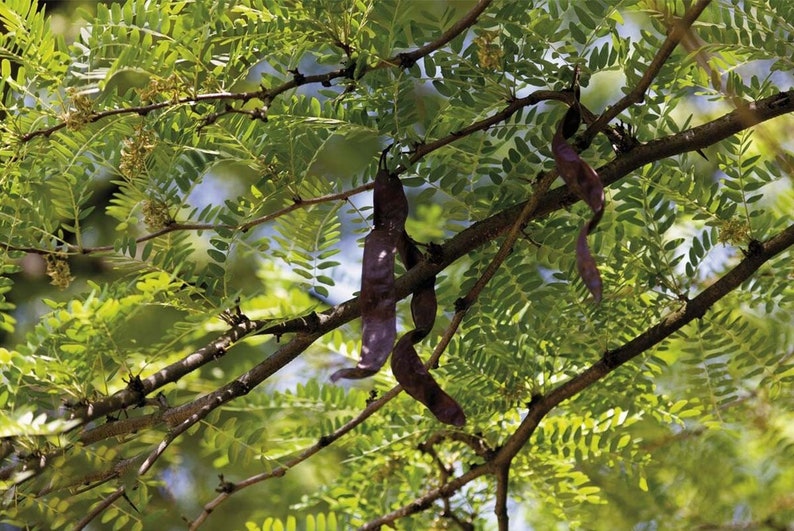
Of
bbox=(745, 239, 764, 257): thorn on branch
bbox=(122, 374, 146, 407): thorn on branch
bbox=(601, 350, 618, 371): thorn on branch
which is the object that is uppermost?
bbox=(745, 239, 764, 257): thorn on branch

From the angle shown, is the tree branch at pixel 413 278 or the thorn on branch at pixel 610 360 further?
the thorn on branch at pixel 610 360

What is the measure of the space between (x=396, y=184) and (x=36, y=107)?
25 centimetres

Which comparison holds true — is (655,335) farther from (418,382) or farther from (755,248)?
(418,382)

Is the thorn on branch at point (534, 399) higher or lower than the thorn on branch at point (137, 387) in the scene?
lower

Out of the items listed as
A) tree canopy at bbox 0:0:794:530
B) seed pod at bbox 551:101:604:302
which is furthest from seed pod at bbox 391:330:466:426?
seed pod at bbox 551:101:604:302

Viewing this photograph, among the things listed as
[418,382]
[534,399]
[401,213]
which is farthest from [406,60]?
[534,399]

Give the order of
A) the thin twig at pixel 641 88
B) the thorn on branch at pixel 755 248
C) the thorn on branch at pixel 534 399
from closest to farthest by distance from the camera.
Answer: the thin twig at pixel 641 88
the thorn on branch at pixel 755 248
the thorn on branch at pixel 534 399

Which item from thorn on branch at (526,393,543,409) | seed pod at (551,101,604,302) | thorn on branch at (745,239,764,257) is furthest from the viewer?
thorn on branch at (526,393,543,409)

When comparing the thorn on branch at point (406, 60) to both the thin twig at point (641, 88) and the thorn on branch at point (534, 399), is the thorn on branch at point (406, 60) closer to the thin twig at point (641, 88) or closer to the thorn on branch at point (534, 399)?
the thin twig at point (641, 88)

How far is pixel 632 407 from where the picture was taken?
0.82 m

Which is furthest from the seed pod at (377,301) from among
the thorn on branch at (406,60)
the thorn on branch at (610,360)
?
the thorn on branch at (610,360)

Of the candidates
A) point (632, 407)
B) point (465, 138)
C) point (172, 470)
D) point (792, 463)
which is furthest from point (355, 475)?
point (172, 470)

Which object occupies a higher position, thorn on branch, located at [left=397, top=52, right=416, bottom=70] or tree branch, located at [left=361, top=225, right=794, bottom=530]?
thorn on branch, located at [left=397, top=52, right=416, bottom=70]

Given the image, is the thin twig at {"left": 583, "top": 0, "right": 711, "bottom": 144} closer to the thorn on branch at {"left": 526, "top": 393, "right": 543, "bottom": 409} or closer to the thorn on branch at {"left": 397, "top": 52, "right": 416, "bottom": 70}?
the thorn on branch at {"left": 397, "top": 52, "right": 416, "bottom": 70}
